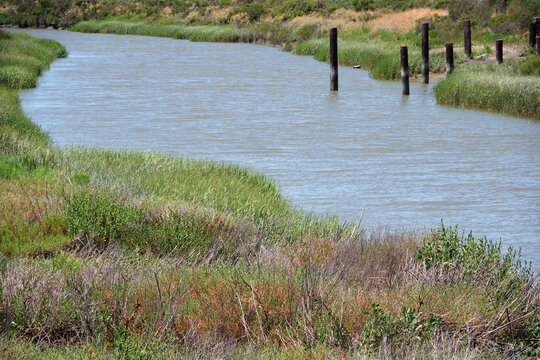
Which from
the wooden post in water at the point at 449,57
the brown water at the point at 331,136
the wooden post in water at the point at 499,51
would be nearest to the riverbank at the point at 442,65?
the wooden post in water at the point at 449,57

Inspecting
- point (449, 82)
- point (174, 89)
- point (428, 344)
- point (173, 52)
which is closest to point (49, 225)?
point (428, 344)

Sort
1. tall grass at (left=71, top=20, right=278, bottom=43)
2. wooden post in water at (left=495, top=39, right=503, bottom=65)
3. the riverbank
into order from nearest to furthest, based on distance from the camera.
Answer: the riverbank < wooden post in water at (left=495, top=39, right=503, bottom=65) < tall grass at (left=71, top=20, right=278, bottom=43)

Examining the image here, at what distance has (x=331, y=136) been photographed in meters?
19.9

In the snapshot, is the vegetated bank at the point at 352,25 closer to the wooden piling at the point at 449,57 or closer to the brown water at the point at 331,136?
the wooden piling at the point at 449,57

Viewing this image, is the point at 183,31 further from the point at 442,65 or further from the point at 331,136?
the point at 331,136

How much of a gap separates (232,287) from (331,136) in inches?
536

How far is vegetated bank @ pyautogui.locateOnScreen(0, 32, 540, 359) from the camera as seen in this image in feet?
19.0

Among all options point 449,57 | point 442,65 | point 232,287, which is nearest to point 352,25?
point 442,65

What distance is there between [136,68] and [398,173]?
2532cm

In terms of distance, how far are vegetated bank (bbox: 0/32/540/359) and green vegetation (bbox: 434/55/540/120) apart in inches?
540

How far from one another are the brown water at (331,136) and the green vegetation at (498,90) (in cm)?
52

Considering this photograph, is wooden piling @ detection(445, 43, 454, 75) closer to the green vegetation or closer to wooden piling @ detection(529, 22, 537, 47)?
the green vegetation

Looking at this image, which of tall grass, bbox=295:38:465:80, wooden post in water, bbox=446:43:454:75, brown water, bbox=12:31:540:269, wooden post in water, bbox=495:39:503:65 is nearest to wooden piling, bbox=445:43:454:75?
wooden post in water, bbox=446:43:454:75

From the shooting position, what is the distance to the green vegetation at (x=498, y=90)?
22.0 meters
